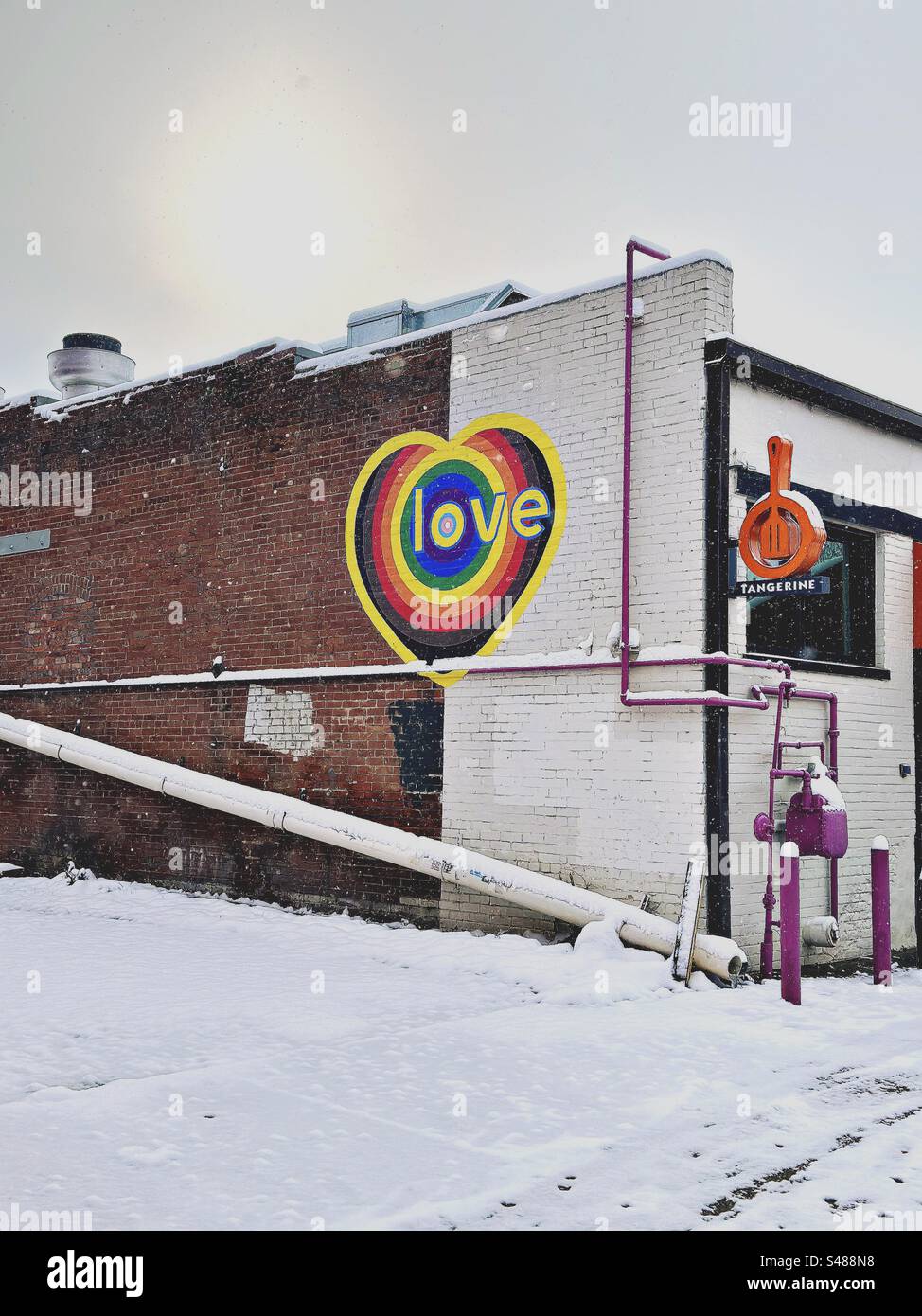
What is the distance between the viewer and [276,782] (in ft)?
36.5

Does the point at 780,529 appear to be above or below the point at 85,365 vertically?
below

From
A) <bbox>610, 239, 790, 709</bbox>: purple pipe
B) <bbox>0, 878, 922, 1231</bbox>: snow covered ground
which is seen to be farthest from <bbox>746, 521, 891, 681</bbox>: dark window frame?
<bbox>0, 878, 922, 1231</bbox>: snow covered ground

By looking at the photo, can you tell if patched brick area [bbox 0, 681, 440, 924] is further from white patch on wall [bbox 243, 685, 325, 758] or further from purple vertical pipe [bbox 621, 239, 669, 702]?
purple vertical pipe [bbox 621, 239, 669, 702]

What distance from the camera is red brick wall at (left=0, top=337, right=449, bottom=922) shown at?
10.5 m

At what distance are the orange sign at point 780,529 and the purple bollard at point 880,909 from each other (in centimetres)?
197

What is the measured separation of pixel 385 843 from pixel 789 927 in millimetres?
3452

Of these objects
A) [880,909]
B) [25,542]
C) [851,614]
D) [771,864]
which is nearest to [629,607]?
[771,864]

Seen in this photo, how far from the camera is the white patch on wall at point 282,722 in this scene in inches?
430

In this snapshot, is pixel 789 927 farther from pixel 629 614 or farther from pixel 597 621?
pixel 597 621

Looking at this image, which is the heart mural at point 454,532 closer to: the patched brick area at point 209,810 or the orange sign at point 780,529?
the patched brick area at point 209,810

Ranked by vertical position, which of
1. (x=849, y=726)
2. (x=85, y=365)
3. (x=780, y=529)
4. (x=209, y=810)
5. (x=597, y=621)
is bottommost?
(x=209, y=810)

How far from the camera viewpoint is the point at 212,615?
1188 cm

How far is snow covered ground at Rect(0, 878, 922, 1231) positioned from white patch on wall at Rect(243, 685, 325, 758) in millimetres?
2406

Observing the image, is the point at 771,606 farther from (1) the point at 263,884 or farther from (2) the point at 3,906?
(2) the point at 3,906
